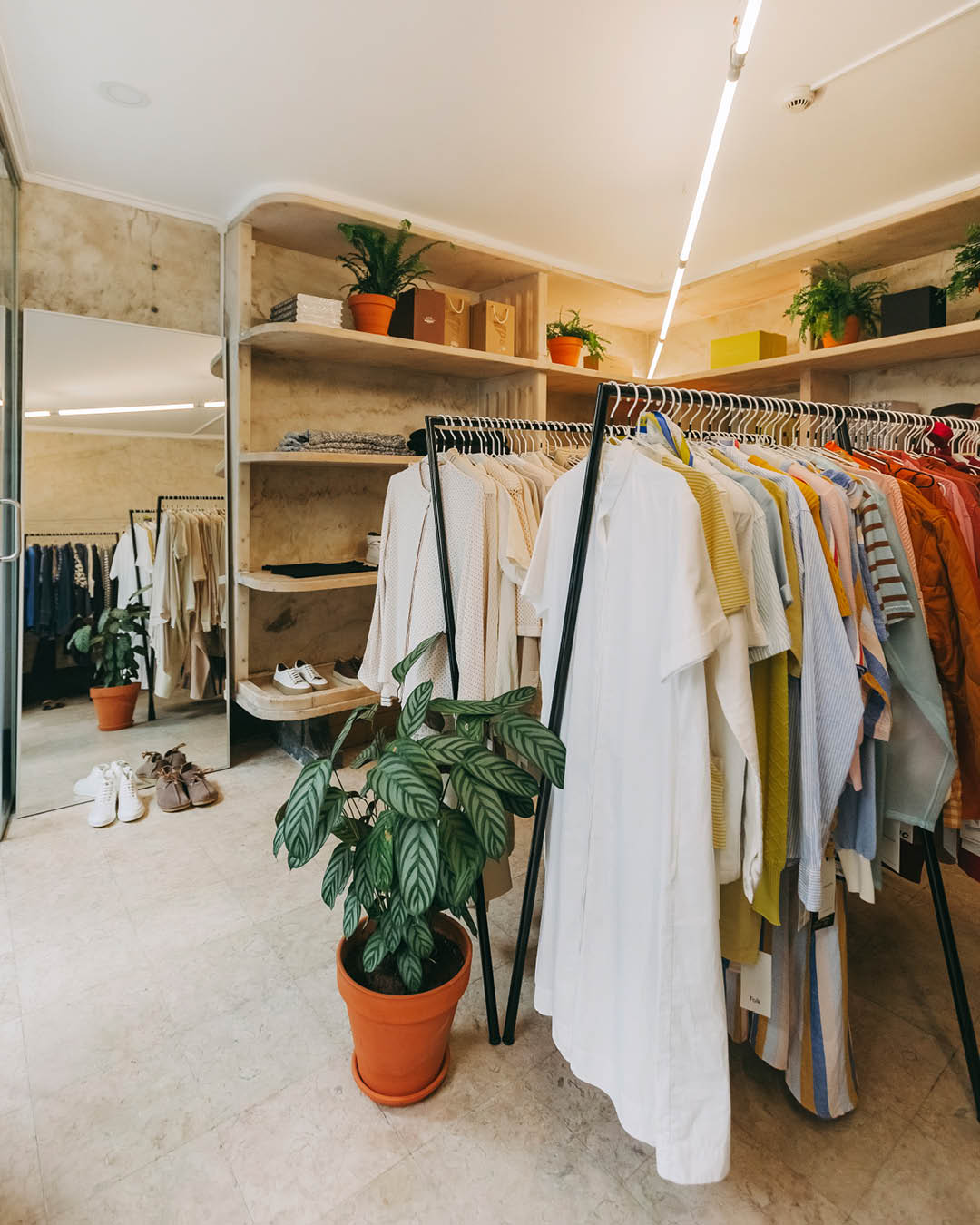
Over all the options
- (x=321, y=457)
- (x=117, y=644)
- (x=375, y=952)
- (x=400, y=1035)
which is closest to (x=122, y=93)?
(x=321, y=457)

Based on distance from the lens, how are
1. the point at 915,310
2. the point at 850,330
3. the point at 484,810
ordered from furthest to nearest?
the point at 850,330 → the point at 915,310 → the point at 484,810

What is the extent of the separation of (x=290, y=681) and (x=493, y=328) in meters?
1.94

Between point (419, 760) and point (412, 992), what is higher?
point (419, 760)

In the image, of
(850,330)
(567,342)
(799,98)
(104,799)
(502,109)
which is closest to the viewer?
(799,98)

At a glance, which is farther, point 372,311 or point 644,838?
point 372,311

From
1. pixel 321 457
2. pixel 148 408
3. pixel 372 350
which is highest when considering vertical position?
pixel 372 350

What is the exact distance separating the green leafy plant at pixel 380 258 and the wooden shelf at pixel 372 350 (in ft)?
0.70

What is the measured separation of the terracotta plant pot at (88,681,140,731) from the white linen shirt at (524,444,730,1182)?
2457mm

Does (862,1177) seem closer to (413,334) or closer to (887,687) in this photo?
(887,687)

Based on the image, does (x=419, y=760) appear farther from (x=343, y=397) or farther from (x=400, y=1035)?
(x=343, y=397)

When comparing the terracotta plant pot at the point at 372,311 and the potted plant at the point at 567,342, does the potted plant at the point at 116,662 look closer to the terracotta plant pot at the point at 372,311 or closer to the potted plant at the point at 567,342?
the terracotta plant pot at the point at 372,311

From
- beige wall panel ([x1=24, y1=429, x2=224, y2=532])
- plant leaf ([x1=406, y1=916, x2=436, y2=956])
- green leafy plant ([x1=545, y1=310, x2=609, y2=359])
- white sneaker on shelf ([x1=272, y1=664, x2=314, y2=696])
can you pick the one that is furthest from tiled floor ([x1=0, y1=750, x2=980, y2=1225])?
green leafy plant ([x1=545, y1=310, x2=609, y2=359])

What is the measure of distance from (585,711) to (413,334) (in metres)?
2.41

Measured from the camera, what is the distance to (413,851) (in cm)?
124
